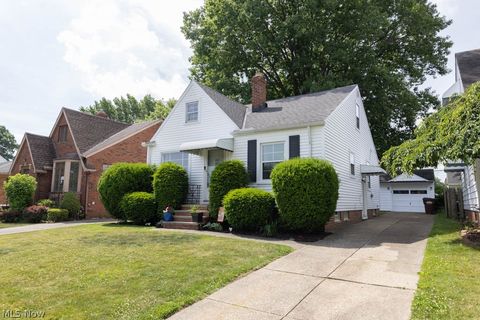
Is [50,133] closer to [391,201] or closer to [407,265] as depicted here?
[407,265]

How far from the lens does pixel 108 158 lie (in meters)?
20.8

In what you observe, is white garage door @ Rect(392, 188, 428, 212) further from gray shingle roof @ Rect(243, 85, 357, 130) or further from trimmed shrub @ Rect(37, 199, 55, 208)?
trimmed shrub @ Rect(37, 199, 55, 208)

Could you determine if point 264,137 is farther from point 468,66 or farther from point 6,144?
point 6,144

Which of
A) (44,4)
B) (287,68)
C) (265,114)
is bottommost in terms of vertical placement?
(265,114)

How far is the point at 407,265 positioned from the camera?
638cm

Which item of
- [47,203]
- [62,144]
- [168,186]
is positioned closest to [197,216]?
[168,186]

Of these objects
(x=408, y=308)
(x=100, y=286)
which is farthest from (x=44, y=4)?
(x=408, y=308)

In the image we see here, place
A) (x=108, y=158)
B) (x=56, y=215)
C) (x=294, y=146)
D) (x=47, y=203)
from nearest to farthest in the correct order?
(x=294, y=146) → (x=56, y=215) → (x=47, y=203) → (x=108, y=158)

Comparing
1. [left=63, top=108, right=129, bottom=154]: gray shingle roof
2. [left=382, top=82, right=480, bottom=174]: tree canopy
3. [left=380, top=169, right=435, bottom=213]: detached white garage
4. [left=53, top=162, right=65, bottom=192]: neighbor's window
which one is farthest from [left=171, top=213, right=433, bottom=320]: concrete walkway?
[left=380, top=169, right=435, bottom=213]: detached white garage

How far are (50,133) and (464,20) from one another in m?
26.4

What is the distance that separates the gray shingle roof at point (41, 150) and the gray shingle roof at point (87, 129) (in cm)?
248

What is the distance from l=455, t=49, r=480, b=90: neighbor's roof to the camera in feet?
42.5

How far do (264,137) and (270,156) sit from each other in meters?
0.87
